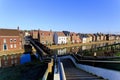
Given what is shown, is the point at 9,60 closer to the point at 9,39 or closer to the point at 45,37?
the point at 9,39

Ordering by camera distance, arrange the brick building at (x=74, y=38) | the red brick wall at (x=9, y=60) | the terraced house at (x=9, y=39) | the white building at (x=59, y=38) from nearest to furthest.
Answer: the red brick wall at (x=9, y=60) → the terraced house at (x=9, y=39) → the white building at (x=59, y=38) → the brick building at (x=74, y=38)

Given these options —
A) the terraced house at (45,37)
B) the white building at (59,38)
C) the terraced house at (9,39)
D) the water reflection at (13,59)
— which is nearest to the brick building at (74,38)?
the white building at (59,38)

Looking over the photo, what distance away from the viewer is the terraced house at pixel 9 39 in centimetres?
4968

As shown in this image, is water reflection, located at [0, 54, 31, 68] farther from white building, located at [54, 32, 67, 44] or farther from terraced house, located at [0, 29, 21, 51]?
white building, located at [54, 32, 67, 44]

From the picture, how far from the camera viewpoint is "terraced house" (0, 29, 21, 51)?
4968 cm

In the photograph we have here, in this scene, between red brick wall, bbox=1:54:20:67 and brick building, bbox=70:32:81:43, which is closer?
red brick wall, bbox=1:54:20:67

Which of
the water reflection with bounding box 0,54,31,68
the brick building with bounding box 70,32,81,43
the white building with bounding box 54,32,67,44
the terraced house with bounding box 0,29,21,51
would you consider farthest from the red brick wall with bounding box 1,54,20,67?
the brick building with bounding box 70,32,81,43

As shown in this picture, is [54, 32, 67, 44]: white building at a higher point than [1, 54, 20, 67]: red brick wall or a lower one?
higher

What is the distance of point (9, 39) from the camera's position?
2032 inches

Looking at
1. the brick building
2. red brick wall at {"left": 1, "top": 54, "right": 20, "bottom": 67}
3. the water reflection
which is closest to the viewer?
red brick wall at {"left": 1, "top": 54, "right": 20, "bottom": 67}

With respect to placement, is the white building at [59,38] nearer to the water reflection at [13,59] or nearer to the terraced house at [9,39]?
the terraced house at [9,39]

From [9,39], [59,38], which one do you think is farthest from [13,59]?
[59,38]

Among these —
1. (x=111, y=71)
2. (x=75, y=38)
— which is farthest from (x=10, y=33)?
(x=111, y=71)

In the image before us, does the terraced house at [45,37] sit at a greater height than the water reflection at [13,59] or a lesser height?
greater
